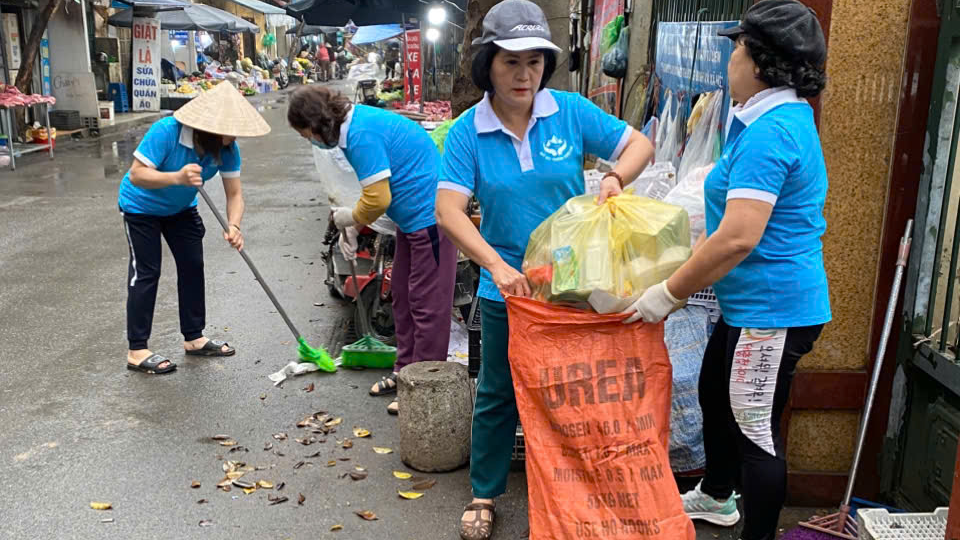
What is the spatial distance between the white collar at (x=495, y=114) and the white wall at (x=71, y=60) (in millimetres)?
17078

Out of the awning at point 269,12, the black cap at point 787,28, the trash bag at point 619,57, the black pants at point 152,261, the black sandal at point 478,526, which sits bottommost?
the black sandal at point 478,526

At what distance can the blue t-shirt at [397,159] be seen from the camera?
4.32 metres

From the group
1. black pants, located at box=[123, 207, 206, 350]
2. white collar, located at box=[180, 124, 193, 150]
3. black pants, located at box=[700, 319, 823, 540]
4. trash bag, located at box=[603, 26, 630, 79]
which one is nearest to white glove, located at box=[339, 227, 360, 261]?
black pants, located at box=[123, 207, 206, 350]

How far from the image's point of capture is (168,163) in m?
4.83

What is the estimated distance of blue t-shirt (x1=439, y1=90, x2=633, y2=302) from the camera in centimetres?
304

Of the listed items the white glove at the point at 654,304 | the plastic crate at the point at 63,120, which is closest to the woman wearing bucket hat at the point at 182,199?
the white glove at the point at 654,304

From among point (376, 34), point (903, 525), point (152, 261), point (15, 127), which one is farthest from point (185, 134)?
point (376, 34)

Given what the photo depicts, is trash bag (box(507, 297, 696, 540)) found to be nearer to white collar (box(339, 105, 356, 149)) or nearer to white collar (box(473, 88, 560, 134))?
white collar (box(473, 88, 560, 134))

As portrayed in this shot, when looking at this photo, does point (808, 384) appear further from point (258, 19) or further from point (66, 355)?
point (258, 19)

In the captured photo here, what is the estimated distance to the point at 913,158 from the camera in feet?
10.5

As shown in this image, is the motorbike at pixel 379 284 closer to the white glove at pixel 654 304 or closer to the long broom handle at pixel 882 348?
the long broom handle at pixel 882 348

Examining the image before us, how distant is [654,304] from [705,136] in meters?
1.44

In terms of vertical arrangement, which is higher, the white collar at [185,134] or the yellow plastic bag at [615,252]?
the white collar at [185,134]

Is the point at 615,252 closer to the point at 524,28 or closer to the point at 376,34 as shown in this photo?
the point at 524,28
